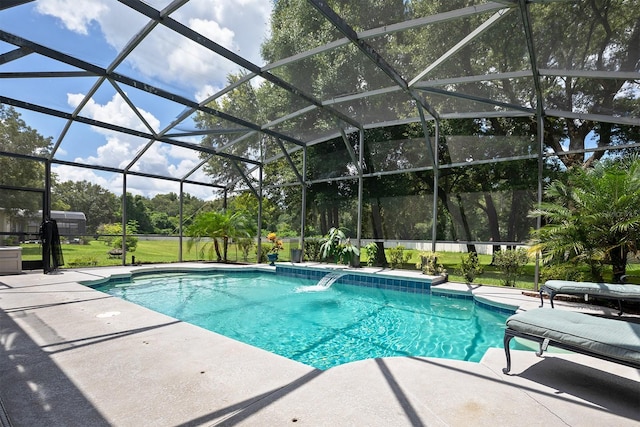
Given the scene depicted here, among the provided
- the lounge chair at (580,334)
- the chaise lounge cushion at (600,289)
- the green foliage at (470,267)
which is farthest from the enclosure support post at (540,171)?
the lounge chair at (580,334)

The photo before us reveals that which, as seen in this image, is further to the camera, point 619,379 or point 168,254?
point 168,254

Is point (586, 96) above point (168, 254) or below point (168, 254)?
above

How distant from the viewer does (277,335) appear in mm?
4906

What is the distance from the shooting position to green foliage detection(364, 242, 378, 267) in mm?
10305

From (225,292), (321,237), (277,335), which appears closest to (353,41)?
(277,335)

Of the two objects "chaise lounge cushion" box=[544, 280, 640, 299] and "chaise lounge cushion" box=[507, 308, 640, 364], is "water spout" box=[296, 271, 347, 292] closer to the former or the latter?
"chaise lounge cushion" box=[544, 280, 640, 299]

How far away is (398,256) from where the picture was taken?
988 cm

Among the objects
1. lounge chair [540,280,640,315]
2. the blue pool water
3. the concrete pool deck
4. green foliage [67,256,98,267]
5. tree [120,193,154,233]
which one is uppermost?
tree [120,193,154,233]

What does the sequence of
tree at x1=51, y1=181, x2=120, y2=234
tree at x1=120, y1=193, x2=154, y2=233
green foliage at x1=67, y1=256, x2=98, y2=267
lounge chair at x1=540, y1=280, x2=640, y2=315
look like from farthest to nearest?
tree at x1=120, y1=193, x2=154, y2=233
green foliage at x1=67, y1=256, x2=98, y2=267
tree at x1=51, y1=181, x2=120, y2=234
lounge chair at x1=540, y1=280, x2=640, y2=315

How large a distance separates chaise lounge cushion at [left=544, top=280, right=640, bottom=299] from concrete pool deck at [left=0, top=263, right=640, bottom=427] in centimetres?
167

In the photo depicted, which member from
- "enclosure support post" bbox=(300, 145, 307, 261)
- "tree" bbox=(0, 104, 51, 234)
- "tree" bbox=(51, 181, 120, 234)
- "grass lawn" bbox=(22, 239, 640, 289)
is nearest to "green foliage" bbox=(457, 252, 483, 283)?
"grass lawn" bbox=(22, 239, 640, 289)

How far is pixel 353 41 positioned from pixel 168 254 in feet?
32.4

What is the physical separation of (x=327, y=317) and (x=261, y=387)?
361cm

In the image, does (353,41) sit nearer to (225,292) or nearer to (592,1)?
(592,1)
